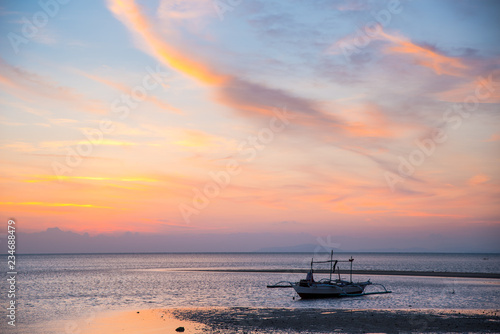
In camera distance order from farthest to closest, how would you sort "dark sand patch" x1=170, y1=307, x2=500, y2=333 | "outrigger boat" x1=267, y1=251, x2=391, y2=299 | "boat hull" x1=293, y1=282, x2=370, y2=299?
"outrigger boat" x1=267, y1=251, x2=391, y2=299 < "boat hull" x1=293, y1=282, x2=370, y2=299 < "dark sand patch" x1=170, y1=307, x2=500, y2=333

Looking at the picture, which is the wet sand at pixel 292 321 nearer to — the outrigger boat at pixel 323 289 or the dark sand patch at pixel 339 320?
the dark sand patch at pixel 339 320

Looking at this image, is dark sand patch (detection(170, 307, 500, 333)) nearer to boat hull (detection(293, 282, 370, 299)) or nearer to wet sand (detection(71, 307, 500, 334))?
wet sand (detection(71, 307, 500, 334))

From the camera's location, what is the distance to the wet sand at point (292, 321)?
Answer: 32750 millimetres

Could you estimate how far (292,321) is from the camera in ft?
→ 120

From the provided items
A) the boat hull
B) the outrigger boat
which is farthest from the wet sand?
the outrigger boat

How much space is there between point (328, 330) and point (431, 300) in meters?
25.1

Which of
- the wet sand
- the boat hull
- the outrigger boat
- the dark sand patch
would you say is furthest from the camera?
the outrigger boat

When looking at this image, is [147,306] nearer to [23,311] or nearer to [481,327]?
[23,311]

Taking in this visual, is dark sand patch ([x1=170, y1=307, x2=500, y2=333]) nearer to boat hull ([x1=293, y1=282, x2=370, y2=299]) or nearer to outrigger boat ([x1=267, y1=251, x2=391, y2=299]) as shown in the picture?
boat hull ([x1=293, y1=282, x2=370, y2=299])

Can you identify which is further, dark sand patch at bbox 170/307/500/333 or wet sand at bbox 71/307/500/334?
wet sand at bbox 71/307/500/334

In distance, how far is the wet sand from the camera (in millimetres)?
32750

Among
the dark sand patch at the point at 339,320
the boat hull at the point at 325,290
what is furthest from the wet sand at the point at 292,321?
the boat hull at the point at 325,290

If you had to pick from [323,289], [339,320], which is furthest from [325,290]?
[339,320]

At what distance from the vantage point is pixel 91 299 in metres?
56.4
